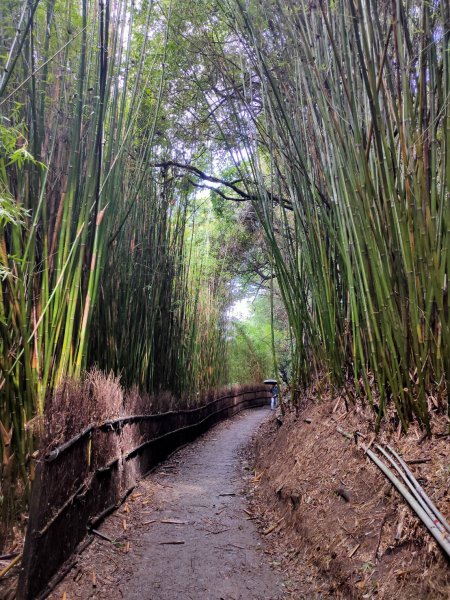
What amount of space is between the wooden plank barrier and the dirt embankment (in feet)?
2.72

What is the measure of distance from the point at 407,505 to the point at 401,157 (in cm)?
118

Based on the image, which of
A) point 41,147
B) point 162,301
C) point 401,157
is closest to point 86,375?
point 41,147

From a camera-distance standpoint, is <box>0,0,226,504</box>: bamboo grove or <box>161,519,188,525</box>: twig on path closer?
<box>0,0,226,504</box>: bamboo grove

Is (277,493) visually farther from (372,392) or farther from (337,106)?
(337,106)

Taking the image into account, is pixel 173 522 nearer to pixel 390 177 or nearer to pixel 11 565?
pixel 11 565

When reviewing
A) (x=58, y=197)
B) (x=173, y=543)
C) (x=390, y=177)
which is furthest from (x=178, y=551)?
(x=390, y=177)

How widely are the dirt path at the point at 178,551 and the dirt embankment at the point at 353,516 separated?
0.48 ft

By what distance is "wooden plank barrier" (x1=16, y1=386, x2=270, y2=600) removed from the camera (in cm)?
154

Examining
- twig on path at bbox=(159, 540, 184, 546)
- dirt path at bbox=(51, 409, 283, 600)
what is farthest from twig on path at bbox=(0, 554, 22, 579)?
twig on path at bbox=(159, 540, 184, 546)

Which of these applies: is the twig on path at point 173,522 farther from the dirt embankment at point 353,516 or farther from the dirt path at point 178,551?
the dirt embankment at point 353,516

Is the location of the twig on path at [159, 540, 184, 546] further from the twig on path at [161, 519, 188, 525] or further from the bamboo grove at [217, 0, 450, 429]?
the bamboo grove at [217, 0, 450, 429]

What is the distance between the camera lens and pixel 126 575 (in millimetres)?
1947

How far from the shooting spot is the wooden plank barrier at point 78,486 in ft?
5.07

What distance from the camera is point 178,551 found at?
2217 mm
